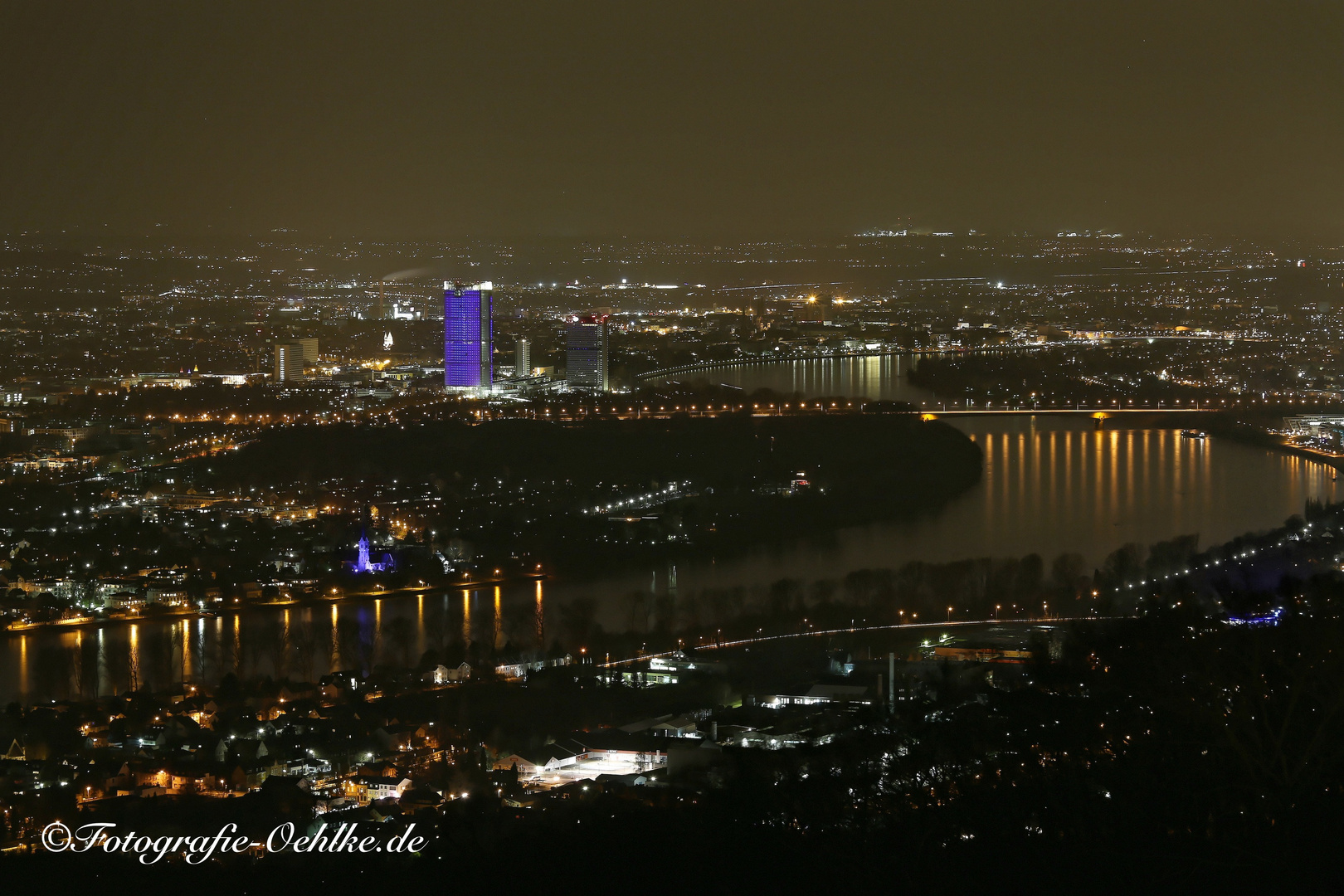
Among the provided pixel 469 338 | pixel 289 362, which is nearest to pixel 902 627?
pixel 289 362

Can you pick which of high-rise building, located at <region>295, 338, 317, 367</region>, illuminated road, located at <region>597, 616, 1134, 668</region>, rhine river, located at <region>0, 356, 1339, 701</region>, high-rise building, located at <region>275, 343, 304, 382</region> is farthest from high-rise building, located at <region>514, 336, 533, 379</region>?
illuminated road, located at <region>597, 616, 1134, 668</region>

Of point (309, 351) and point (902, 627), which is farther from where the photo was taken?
point (309, 351)

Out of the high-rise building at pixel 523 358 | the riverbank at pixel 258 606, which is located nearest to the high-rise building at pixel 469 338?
the high-rise building at pixel 523 358

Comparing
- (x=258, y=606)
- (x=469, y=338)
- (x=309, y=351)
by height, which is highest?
(x=469, y=338)

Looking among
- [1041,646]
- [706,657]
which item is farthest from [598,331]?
[1041,646]

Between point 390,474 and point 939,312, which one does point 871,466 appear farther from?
point 939,312

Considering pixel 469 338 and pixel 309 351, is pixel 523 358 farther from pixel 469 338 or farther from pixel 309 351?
pixel 309 351

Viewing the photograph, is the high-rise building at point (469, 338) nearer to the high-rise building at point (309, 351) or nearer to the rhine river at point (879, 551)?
the high-rise building at point (309, 351)
